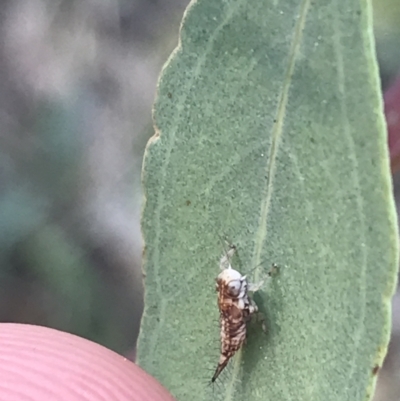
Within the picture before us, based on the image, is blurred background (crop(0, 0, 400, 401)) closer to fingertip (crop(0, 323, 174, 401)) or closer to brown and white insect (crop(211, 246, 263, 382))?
fingertip (crop(0, 323, 174, 401))

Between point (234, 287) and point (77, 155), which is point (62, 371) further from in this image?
point (77, 155)

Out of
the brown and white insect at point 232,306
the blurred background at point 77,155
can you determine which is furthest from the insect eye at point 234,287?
the blurred background at point 77,155

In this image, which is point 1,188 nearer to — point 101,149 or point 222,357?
point 101,149

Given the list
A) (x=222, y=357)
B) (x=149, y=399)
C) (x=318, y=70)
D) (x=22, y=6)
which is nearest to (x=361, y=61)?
(x=318, y=70)

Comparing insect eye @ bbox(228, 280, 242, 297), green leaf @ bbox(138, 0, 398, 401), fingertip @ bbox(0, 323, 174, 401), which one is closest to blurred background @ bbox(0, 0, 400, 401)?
fingertip @ bbox(0, 323, 174, 401)

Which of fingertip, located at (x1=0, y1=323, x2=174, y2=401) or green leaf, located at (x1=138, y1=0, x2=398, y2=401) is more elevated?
green leaf, located at (x1=138, y1=0, x2=398, y2=401)

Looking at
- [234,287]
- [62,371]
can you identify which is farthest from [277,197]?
[62,371]
